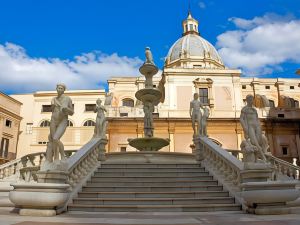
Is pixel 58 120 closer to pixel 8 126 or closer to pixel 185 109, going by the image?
pixel 185 109

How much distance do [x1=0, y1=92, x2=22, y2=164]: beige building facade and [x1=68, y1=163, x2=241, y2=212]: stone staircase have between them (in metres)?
28.0

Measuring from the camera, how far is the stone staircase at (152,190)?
24.6ft

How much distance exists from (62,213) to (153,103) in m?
9.58

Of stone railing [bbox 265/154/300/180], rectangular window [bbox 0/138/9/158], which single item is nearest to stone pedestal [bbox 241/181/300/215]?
stone railing [bbox 265/154/300/180]

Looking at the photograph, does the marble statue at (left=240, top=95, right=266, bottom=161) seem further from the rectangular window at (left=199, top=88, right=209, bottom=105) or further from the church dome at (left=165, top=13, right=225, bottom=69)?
the church dome at (left=165, top=13, right=225, bottom=69)

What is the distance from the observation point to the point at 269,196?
6.98 meters

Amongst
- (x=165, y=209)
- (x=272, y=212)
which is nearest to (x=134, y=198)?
(x=165, y=209)

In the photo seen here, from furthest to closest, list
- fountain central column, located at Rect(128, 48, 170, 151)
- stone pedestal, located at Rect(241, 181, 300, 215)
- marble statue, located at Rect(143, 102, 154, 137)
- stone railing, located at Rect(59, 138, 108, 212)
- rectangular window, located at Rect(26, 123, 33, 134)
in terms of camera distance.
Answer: rectangular window, located at Rect(26, 123, 33, 134) → marble statue, located at Rect(143, 102, 154, 137) → fountain central column, located at Rect(128, 48, 170, 151) → stone railing, located at Rect(59, 138, 108, 212) → stone pedestal, located at Rect(241, 181, 300, 215)

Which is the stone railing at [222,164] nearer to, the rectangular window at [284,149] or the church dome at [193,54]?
the rectangular window at [284,149]

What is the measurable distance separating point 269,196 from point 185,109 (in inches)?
1124

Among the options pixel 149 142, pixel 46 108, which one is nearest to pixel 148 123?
pixel 149 142

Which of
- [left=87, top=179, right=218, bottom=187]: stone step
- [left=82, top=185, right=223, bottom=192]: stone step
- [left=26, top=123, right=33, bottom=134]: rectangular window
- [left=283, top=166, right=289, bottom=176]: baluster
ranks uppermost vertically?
[left=26, top=123, right=33, bottom=134]: rectangular window

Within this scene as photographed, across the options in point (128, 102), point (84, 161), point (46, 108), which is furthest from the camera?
point (128, 102)

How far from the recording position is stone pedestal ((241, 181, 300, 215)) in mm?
6992
